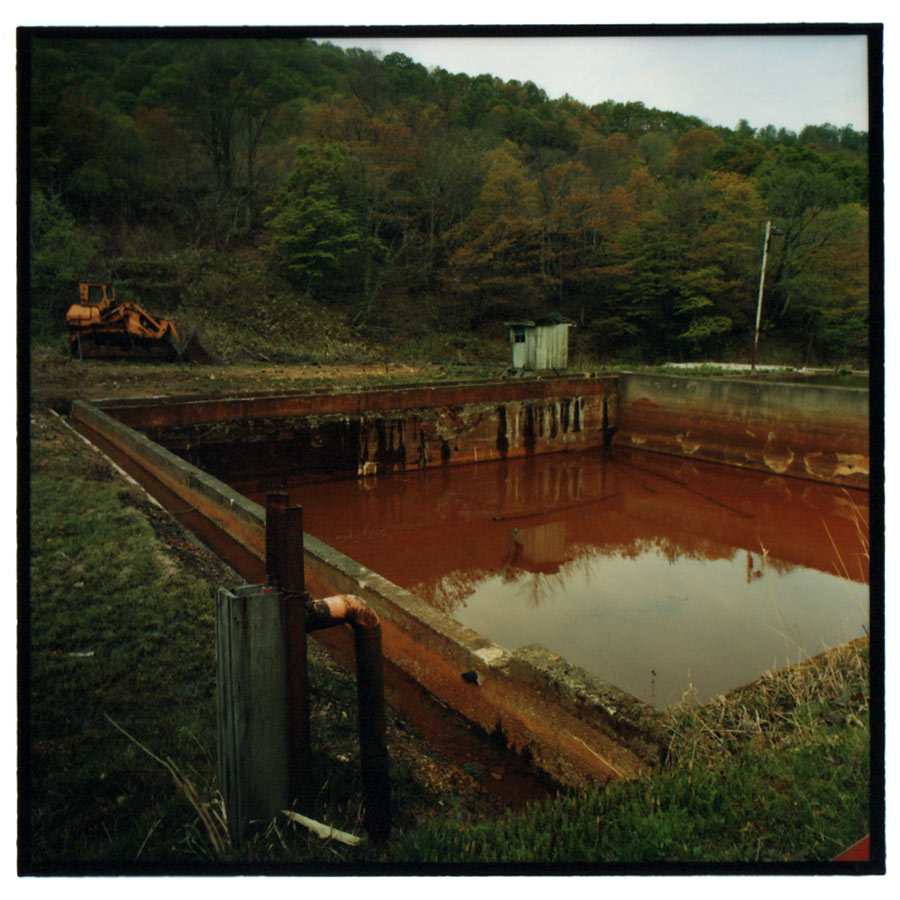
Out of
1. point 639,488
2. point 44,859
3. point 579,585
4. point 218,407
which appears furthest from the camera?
point 639,488

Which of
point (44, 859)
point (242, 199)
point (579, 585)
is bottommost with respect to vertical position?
point (579, 585)

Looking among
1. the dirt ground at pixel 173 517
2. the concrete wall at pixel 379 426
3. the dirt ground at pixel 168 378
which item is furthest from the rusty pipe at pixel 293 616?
the concrete wall at pixel 379 426

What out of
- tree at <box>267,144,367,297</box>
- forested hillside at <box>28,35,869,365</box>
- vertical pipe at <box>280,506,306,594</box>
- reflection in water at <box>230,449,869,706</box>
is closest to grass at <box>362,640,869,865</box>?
vertical pipe at <box>280,506,306,594</box>

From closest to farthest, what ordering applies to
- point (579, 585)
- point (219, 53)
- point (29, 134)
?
point (29, 134) → point (219, 53) → point (579, 585)

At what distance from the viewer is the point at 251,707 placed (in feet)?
5.88

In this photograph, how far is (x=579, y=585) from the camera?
711 cm

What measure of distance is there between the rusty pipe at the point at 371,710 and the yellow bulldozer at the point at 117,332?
31.7ft

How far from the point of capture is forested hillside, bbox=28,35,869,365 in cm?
333

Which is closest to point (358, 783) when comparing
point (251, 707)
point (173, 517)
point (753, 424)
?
point (251, 707)

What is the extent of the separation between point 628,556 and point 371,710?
6.71 m

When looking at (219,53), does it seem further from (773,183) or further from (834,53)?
(773,183)

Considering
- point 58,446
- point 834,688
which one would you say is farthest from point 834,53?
point 58,446

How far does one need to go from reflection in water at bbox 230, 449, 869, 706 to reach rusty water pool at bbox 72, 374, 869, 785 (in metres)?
0.04

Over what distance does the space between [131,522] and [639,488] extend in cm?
879
